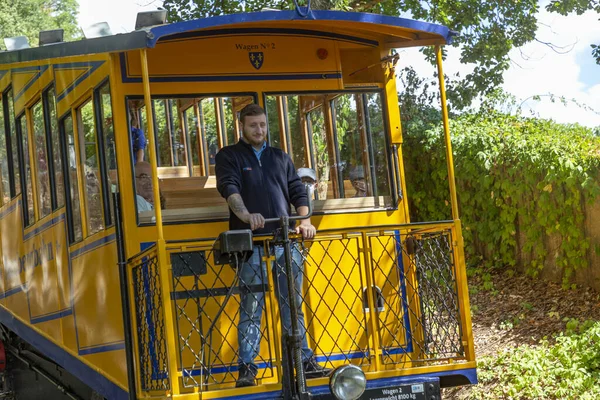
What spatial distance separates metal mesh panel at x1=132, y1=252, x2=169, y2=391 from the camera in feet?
20.5

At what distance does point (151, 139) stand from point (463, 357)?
8.24 feet

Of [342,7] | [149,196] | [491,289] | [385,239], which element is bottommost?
[491,289]

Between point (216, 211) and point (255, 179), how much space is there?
0.62 meters

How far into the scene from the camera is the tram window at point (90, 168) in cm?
710

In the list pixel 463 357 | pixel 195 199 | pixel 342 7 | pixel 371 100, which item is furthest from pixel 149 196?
pixel 342 7

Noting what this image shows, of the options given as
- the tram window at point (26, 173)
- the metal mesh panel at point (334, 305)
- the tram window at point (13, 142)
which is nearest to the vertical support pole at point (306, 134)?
the metal mesh panel at point (334, 305)

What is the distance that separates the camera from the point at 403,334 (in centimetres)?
718

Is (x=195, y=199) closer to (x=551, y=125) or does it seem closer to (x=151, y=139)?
(x=151, y=139)

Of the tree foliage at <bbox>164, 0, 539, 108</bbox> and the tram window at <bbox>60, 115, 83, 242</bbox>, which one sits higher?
the tree foliage at <bbox>164, 0, 539, 108</bbox>

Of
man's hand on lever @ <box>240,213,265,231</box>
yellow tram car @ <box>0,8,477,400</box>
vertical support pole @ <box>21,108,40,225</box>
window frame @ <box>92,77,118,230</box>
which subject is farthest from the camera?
vertical support pole @ <box>21,108,40,225</box>

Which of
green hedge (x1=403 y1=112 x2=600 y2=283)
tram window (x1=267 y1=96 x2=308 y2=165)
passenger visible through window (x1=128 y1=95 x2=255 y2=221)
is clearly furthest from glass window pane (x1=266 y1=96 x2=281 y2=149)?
green hedge (x1=403 y1=112 x2=600 y2=283)

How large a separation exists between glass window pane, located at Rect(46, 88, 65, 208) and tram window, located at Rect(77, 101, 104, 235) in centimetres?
46

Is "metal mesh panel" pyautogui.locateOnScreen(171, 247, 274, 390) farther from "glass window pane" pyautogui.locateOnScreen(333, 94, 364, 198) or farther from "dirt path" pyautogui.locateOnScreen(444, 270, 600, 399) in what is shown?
"dirt path" pyautogui.locateOnScreen(444, 270, 600, 399)

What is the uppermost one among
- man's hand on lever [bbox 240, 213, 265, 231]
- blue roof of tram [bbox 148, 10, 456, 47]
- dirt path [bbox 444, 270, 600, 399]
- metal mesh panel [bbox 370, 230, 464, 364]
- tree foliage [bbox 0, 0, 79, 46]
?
tree foliage [bbox 0, 0, 79, 46]
